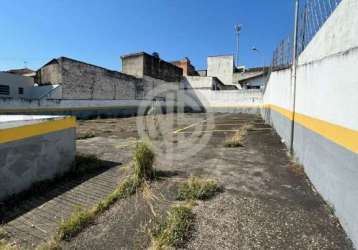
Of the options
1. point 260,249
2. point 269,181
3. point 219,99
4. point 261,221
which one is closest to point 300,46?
point 269,181

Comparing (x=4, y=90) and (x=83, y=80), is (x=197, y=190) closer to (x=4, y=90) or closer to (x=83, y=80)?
(x=83, y=80)

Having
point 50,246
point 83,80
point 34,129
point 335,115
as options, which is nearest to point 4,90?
point 83,80

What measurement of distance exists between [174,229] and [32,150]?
2.85 meters

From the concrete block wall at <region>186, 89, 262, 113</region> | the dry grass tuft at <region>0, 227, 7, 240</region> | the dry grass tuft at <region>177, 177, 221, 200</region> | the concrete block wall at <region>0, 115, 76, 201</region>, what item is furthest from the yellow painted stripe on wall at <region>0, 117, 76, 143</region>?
the concrete block wall at <region>186, 89, 262, 113</region>

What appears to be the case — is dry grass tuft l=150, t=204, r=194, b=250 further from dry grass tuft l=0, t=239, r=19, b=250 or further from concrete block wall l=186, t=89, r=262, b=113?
concrete block wall l=186, t=89, r=262, b=113

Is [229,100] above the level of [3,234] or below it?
above

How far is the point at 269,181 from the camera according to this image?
4660 mm

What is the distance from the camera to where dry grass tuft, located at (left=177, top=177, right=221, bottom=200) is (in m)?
3.92

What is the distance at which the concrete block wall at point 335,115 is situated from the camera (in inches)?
112

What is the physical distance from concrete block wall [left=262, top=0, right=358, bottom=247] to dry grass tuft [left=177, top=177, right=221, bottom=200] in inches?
65.9

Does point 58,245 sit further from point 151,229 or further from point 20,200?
point 20,200

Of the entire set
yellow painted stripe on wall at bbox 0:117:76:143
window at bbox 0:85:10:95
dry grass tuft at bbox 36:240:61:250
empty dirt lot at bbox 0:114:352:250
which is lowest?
dry grass tuft at bbox 36:240:61:250

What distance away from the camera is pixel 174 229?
116 inches

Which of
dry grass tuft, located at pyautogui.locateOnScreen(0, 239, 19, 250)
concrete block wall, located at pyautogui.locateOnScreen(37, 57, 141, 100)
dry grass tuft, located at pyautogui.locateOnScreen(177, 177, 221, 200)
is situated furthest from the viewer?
concrete block wall, located at pyautogui.locateOnScreen(37, 57, 141, 100)
